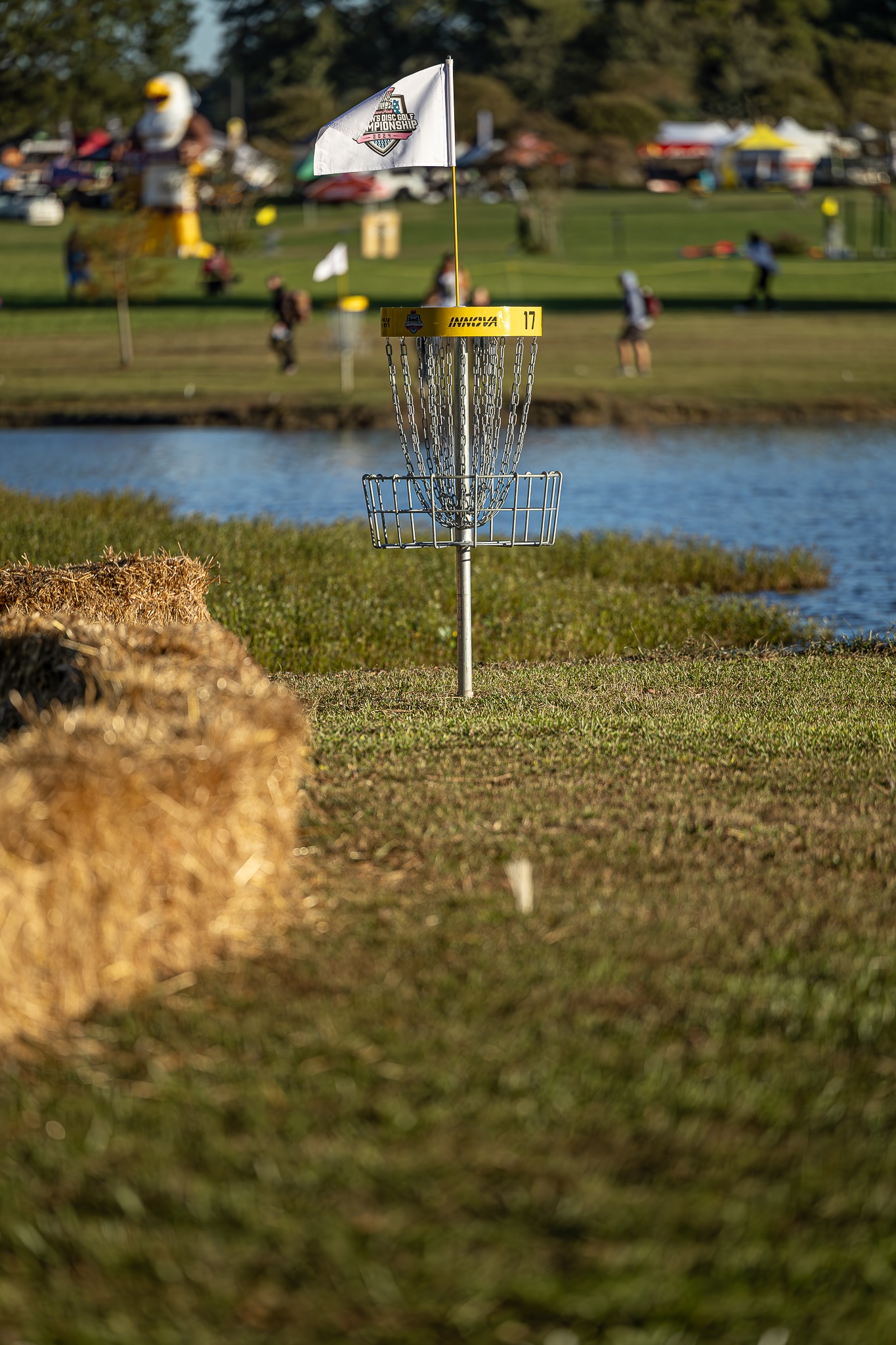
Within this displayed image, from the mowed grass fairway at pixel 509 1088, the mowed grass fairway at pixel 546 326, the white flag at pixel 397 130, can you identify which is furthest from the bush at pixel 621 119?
the mowed grass fairway at pixel 509 1088

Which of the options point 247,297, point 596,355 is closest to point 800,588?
point 596,355

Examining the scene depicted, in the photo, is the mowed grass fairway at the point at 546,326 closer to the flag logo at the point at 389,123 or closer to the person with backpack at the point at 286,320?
the person with backpack at the point at 286,320

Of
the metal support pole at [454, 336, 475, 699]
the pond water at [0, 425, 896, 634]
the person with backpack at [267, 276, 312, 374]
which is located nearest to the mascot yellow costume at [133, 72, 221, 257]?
the person with backpack at [267, 276, 312, 374]

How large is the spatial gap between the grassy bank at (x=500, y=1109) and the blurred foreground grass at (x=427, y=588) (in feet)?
19.1

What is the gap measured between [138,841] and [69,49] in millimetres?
85530

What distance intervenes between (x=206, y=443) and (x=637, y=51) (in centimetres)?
9230

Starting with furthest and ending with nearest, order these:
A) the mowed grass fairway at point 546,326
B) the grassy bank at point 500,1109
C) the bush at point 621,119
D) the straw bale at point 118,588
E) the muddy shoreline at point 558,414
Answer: the bush at point 621,119
the mowed grass fairway at point 546,326
the muddy shoreline at point 558,414
the straw bale at point 118,588
the grassy bank at point 500,1109

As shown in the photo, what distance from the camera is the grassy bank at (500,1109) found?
380 cm

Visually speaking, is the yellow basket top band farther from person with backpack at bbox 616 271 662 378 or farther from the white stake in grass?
person with backpack at bbox 616 271 662 378

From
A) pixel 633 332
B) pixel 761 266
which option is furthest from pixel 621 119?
pixel 633 332

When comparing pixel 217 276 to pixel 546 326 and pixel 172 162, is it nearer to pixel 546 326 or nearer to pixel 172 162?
pixel 172 162

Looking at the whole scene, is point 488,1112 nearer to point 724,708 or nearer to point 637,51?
point 724,708

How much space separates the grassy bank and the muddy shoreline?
2349cm

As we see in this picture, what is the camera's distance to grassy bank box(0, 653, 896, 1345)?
380 centimetres
